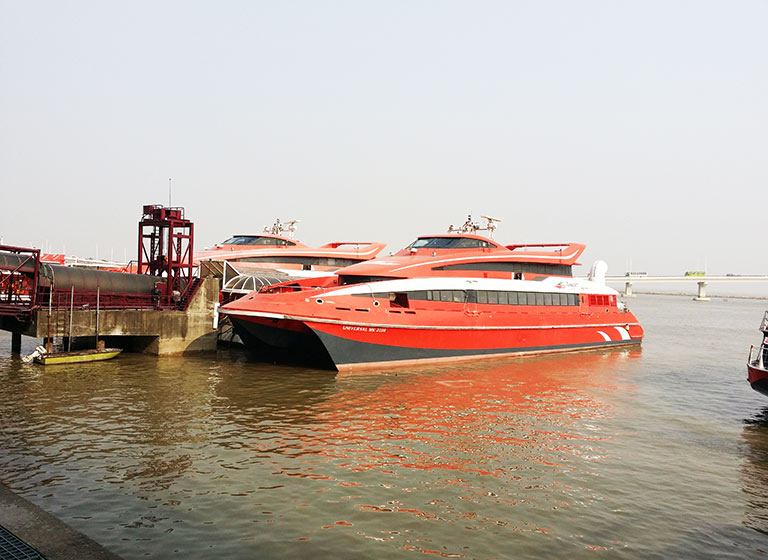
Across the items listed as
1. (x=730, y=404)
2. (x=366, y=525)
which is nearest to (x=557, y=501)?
(x=366, y=525)

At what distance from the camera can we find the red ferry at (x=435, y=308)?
861 inches

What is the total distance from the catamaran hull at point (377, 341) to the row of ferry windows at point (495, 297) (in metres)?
1.32

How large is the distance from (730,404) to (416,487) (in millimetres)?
13834

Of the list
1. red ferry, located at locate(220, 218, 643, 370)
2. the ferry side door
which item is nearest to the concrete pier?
red ferry, located at locate(220, 218, 643, 370)

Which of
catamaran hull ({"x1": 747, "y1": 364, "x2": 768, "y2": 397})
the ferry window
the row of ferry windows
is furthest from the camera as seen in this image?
the row of ferry windows

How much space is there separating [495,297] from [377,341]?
23.8 ft

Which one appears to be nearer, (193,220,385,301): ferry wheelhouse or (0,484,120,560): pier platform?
(0,484,120,560): pier platform

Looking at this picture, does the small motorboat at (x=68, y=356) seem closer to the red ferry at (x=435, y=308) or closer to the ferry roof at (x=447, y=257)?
the red ferry at (x=435, y=308)

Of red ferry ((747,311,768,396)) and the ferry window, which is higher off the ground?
the ferry window

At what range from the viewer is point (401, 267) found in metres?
25.1

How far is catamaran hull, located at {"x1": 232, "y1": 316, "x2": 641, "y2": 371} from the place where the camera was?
21.8 m

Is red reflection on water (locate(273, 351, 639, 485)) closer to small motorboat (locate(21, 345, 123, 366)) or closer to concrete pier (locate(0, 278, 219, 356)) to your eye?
concrete pier (locate(0, 278, 219, 356))

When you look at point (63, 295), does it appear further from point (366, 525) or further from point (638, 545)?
point (638, 545)

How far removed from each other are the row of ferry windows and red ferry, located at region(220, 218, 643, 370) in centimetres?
5
